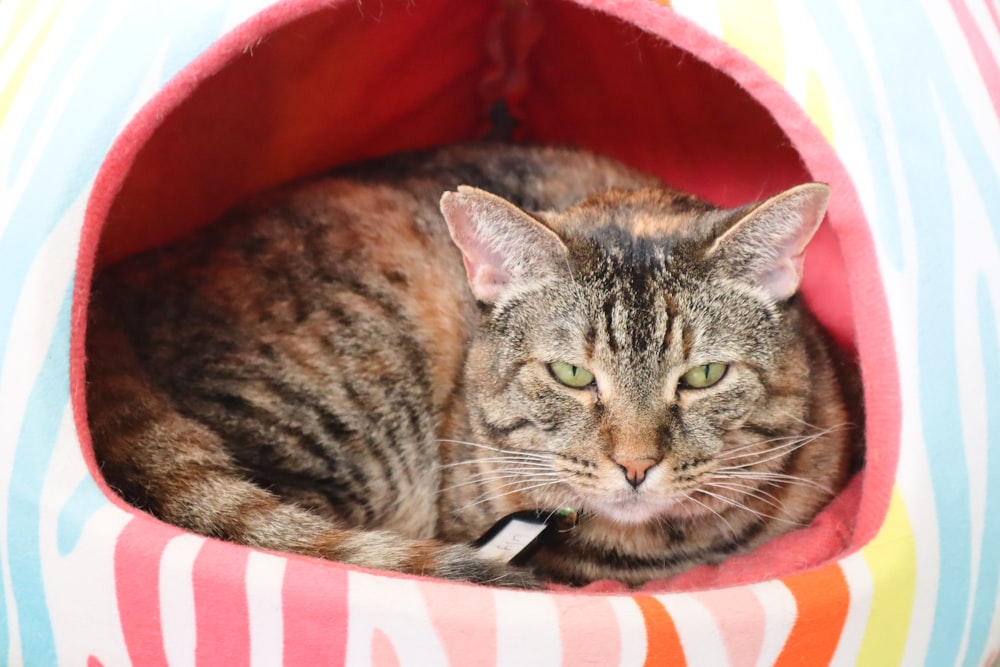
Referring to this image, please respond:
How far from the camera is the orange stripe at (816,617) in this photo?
1.03m

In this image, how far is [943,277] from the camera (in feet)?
3.64

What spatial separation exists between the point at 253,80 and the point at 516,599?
1.27 meters

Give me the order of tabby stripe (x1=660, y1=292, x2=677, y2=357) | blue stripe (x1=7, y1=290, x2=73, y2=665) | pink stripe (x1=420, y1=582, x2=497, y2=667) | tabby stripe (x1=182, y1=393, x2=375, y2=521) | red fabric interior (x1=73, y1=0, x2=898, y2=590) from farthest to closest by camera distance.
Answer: red fabric interior (x1=73, y1=0, x2=898, y2=590) < tabby stripe (x1=182, y1=393, x2=375, y2=521) < tabby stripe (x1=660, y1=292, x2=677, y2=357) < blue stripe (x1=7, y1=290, x2=73, y2=665) < pink stripe (x1=420, y1=582, x2=497, y2=667)

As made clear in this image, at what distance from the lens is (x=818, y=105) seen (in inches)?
44.5

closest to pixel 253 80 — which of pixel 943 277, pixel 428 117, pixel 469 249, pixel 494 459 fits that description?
pixel 428 117

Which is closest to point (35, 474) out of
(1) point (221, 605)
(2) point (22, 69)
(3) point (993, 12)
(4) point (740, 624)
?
(1) point (221, 605)

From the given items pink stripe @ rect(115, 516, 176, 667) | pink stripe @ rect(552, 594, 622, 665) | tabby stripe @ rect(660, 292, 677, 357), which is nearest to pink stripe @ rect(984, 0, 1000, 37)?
tabby stripe @ rect(660, 292, 677, 357)

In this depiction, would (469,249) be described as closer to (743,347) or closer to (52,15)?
(743,347)

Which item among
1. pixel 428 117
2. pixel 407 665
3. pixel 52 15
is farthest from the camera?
pixel 428 117

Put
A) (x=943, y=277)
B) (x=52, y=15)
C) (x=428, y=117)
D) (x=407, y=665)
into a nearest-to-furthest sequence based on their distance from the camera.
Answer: (x=407, y=665), (x=943, y=277), (x=52, y=15), (x=428, y=117)

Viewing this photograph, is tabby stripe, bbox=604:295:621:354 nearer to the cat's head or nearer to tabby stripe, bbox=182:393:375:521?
the cat's head

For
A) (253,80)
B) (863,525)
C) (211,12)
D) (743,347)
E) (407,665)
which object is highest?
(253,80)

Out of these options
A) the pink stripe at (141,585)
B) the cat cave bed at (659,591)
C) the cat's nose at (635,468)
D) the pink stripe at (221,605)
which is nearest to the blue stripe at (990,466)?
the cat cave bed at (659,591)

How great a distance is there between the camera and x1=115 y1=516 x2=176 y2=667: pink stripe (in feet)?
3.41
